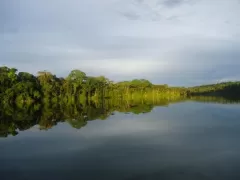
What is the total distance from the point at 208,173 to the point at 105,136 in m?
8.05

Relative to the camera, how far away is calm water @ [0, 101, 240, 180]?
9.08 meters

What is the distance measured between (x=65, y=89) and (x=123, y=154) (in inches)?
2329

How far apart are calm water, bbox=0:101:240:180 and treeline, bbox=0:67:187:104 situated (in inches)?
1595

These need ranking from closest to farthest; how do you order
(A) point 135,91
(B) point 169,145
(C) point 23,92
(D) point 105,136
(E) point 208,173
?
(E) point 208,173 → (B) point 169,145 → (D) point 105,136 → (C) point 23,92 → (A) point 135,91

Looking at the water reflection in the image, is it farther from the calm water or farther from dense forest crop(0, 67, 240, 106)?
dense forest crop(0, 67, 240, 106)

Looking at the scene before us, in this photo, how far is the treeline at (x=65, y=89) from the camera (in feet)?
185

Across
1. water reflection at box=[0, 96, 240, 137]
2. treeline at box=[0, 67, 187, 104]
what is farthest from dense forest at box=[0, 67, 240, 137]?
water reflection at box=[0, 96, 240, 137]

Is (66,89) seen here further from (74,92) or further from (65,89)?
(74,92)

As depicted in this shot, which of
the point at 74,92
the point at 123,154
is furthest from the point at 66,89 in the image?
the point at 123,154

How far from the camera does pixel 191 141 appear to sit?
14.2 meters

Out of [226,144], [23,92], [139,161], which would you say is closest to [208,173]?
[139,161]

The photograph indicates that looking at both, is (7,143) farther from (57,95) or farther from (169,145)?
(57,95)

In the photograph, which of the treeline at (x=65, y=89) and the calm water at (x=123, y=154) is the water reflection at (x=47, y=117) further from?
the treeline at (x=65, y=89)

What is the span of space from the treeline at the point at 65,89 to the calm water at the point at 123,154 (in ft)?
133
